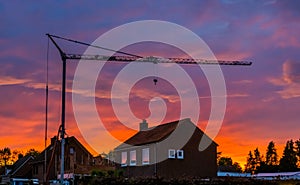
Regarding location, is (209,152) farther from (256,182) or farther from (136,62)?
(256,182)

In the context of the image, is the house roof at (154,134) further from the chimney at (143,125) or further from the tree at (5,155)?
the tree at (5,155)

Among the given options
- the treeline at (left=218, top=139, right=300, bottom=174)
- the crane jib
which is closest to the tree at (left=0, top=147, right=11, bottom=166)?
the treeline at (left=218, top=139, right=300, bottom=174)

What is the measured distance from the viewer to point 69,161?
196 ft

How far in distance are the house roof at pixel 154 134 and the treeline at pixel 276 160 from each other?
49.0m

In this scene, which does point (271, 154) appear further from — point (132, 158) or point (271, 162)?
point (132, 158)

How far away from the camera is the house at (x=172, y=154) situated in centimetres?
5731

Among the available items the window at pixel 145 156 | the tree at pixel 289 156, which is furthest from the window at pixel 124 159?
the tree at pixel 289 156

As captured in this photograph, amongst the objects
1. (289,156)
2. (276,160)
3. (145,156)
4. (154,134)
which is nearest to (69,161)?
(145,156)

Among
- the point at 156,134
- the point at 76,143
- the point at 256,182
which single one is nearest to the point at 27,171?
the point at 76,143

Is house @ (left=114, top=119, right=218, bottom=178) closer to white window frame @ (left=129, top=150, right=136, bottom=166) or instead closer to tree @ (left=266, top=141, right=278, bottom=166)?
white window frame @ (left=129, top=150, right=136, bottom=166)

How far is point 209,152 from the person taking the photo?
60812 mm

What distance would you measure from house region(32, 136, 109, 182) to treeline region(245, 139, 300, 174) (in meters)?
47.5

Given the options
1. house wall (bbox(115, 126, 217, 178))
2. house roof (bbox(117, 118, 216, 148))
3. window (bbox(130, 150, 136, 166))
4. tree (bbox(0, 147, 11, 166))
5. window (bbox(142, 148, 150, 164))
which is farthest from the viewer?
tree (bbox(0, 147, 11, 166))

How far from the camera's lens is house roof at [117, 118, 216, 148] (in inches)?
2306
